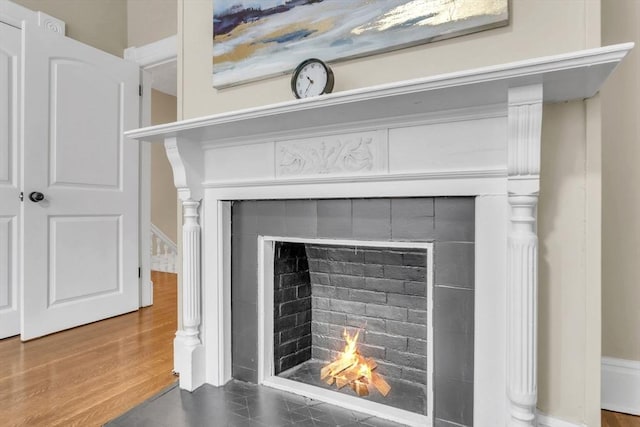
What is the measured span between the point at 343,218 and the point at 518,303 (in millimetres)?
640

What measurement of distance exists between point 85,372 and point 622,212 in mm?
2538

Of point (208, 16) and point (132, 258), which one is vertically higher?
point (208, 16)

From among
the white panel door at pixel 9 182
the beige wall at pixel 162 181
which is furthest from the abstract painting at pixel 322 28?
the beige wall at pixel 162 181

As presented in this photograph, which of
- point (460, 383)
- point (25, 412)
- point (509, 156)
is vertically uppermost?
point (509, 156)

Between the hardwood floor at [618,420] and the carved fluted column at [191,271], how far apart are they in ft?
5.38

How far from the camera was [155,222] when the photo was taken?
533 cm

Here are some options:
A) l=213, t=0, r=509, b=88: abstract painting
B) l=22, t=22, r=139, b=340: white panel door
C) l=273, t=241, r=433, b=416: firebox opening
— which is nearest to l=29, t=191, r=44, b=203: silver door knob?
l=22, t=22, r=139, b=340: white panel door

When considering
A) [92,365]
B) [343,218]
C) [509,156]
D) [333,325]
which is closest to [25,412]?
[92,365]

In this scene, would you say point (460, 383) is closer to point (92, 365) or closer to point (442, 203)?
point (442, 203)

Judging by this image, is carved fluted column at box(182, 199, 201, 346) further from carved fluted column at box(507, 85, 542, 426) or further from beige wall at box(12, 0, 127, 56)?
beige wall at box(12, 0, 127, 56)

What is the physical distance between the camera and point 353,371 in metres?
1.68

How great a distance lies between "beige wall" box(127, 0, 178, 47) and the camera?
120 inches

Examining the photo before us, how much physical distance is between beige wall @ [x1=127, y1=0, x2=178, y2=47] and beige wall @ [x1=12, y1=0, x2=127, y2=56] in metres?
0.07

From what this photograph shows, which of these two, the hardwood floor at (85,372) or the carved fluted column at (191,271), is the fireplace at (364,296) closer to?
the carved fluted column at (191,271)
